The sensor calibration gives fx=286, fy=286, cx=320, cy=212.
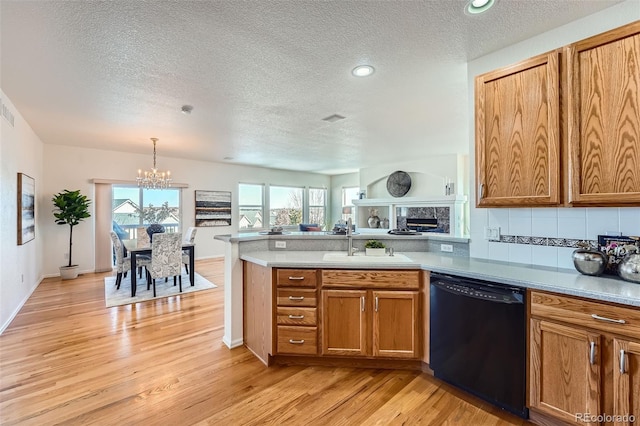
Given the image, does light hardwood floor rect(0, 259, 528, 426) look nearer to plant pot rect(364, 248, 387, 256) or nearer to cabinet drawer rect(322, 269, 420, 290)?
cabinet drawer rect(322, 269, 420, 290)

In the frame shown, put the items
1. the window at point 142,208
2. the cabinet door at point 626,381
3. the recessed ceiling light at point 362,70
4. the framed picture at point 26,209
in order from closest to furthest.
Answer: the cabinet door at point 626,381
the recessed ceiling light at point 362,70
the framed picture at point 26,209
the window at point 142,208

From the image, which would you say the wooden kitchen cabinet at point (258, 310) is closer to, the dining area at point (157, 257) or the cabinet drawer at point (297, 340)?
the cabinet drawer at point (297, 340)

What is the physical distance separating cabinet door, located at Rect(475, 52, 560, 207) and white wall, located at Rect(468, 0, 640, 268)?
0.77ft

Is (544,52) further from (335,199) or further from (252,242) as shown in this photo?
(335,199)

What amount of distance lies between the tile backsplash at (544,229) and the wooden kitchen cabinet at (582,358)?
24.6 inches

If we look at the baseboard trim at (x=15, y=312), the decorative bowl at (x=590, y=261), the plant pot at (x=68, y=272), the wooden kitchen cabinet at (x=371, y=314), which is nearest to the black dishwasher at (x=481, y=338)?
the wooden kitchen cabinet at (x=371, y=314)

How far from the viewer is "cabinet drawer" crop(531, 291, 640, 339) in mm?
1365

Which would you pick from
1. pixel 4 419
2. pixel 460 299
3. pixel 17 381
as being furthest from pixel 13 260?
pixel 460 299

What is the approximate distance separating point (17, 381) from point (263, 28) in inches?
124

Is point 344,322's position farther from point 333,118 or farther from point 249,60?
point 333,118

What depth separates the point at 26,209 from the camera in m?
3.98

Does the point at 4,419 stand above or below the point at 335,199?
below

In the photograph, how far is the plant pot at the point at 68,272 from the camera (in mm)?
5238

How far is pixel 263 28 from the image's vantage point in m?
1.91
